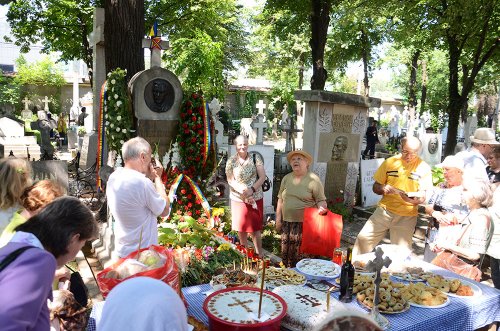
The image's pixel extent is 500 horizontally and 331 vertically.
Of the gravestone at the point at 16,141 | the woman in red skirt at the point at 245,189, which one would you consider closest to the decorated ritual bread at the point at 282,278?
the woman in red skirt at the point at 245,189

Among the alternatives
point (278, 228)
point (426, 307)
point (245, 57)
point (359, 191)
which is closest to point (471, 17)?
point (359, 191)

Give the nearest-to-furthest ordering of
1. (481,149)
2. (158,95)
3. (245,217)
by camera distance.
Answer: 1. (481,149)
2. (245,217)
3. (158,95)

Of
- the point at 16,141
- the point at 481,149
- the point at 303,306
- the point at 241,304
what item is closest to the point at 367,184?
the point at 481,149

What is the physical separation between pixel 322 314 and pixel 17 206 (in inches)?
86.1

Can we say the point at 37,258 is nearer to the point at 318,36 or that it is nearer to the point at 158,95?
the point at 158,95

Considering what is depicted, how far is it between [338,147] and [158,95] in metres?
4.06

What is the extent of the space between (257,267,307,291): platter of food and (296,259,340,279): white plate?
0.26 ft

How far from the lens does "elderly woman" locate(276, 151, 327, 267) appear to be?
16.1ft

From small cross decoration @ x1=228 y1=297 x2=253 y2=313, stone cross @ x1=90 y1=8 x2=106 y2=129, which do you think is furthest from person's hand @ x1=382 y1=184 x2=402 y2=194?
stone cross @ x1=90 y1=8 x2=106 y2=129

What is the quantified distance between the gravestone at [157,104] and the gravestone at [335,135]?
2.90 metres

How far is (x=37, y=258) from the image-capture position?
62.7 inches

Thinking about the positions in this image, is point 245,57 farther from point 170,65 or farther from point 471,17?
point 471,17

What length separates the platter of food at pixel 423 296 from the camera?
9.62 ft

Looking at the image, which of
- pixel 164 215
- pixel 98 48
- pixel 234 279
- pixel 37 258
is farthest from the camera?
pixel 98 48
